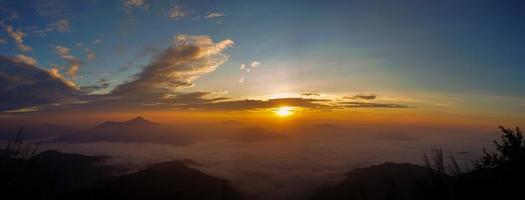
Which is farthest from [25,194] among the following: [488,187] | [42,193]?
[488,187]

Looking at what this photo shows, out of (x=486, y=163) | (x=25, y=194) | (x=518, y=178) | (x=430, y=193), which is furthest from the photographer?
(x=486, y=163)

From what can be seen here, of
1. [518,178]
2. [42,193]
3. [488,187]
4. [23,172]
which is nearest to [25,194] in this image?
[42,193]

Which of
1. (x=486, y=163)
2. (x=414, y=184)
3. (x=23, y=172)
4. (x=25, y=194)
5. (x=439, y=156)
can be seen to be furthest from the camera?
(x=486, y=163)

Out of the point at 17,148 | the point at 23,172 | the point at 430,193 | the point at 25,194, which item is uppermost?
the point at 17,148

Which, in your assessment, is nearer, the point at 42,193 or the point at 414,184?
the point at 42,193

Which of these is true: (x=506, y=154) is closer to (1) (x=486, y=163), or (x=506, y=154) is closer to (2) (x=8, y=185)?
(1) (x=486, y=163)

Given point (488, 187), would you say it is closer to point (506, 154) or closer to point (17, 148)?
point (506, 154)

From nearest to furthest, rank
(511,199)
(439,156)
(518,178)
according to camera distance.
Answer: (439,156) < (511,199) < (518,178)

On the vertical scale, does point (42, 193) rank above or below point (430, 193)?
above

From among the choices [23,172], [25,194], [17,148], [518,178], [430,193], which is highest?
[17,148]
